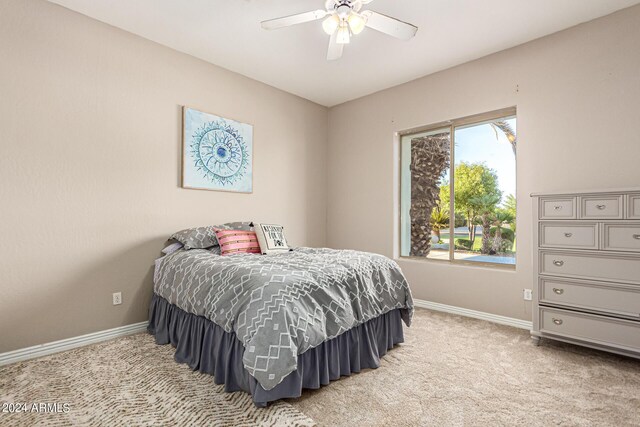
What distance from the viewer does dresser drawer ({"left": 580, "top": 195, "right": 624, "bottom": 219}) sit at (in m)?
2.27

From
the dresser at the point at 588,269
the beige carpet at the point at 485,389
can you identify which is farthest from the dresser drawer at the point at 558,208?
the beige carpet at the point at 485,389

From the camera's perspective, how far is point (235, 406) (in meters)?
1.77

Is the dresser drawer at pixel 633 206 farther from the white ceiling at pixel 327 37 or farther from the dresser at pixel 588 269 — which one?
the white ceiling at pixel 327 37

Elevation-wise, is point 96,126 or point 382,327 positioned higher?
point 96,126

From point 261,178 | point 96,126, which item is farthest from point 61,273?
point 261,178

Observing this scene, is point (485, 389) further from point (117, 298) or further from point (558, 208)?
point (117, 298)

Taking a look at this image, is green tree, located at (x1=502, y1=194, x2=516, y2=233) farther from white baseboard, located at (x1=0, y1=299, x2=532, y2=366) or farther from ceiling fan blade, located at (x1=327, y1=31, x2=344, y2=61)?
ceiling fan blade, located at (x1=327, y1=31, x2=344, y2=61)

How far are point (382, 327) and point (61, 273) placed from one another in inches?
99.7

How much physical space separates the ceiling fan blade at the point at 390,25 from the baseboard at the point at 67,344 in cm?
312

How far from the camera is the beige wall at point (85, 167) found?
236 cm

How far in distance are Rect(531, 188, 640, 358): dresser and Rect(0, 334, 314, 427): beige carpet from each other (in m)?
2.13

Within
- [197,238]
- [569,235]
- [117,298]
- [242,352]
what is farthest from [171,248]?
[569,235]

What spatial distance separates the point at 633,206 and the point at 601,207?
17 cm

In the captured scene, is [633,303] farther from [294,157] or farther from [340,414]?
[294,157]
